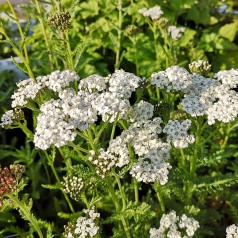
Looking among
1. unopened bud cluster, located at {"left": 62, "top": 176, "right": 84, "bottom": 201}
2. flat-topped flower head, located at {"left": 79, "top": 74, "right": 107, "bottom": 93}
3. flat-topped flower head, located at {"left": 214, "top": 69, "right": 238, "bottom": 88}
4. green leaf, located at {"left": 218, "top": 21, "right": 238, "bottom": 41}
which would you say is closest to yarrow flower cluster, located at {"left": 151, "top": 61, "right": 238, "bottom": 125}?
flat-topped flower head, located at {"left": 214, "top": 69, "right": 238, "bottom": 88}

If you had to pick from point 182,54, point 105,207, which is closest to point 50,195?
point 105,207

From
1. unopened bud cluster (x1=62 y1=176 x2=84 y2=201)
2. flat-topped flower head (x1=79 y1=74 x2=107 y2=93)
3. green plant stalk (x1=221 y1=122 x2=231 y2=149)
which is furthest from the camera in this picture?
green plant stalk (x1=221 y1=122 x2=231 y2=149)

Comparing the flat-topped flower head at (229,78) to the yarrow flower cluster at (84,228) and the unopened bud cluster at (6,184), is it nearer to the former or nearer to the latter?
the yarrow flower cluster at (84,228)

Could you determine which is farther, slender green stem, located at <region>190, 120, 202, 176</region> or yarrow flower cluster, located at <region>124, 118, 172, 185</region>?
slender green stem, located at <region>190, 120, 202, 176</region>

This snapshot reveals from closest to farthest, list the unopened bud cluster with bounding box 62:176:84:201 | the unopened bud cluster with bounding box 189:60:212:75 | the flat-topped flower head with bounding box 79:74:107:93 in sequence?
1. the flat-topped flower head with bounding box 79:74:107:93
2. the unopened bud cluster with bounding box 62:176:84:201
3. the unopened bud cluster with bounding box 189:60:212:75

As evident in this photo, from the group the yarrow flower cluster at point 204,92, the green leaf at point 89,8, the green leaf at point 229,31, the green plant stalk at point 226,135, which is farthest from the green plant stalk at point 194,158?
the green leaf at point 89,8

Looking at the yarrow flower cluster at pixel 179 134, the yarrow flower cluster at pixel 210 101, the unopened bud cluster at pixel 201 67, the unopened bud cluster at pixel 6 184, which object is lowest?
the unopened bud cluster at pixel 6 184

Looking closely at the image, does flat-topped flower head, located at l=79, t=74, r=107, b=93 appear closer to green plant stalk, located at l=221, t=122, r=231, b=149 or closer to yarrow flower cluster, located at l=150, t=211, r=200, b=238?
yarrow flower cluster, located at l=150, t=211, r=200, b=238
